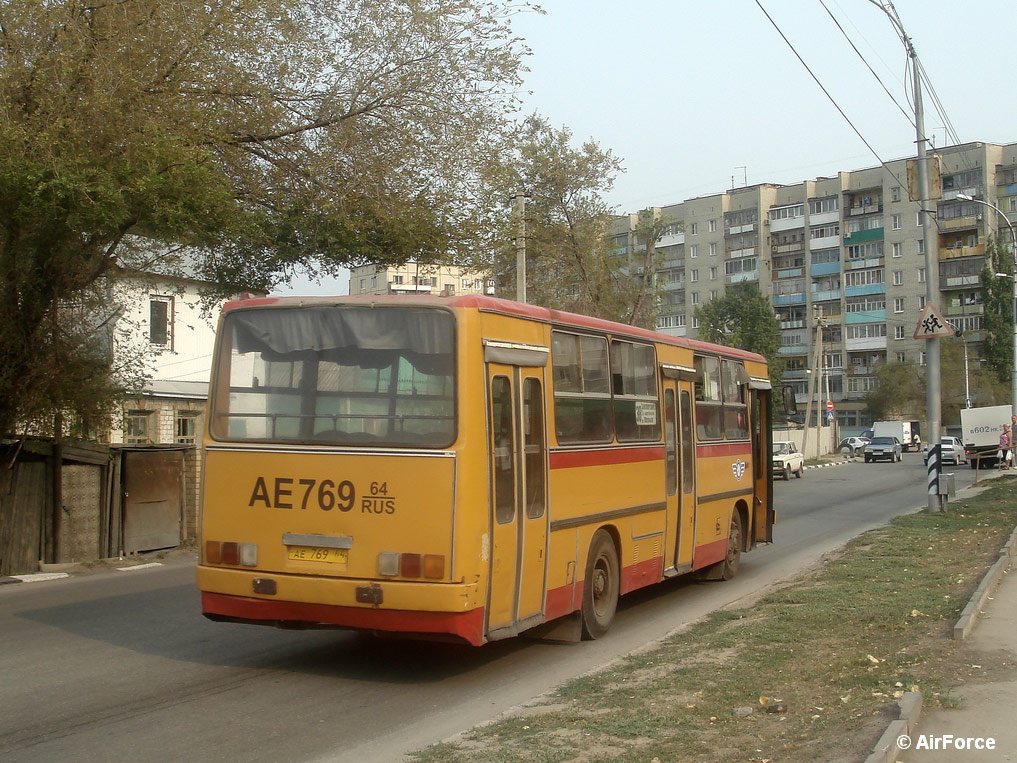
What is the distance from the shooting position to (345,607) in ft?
25.8

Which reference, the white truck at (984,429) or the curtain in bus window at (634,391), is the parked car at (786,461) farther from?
the curtain in bus window at (634,391)

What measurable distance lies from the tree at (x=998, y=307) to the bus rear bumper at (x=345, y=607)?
76.1 meters

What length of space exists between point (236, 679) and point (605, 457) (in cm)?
390

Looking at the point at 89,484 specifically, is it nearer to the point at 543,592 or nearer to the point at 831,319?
the point at 543,592

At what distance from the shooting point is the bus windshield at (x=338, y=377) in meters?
7.93

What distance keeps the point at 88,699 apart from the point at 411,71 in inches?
450

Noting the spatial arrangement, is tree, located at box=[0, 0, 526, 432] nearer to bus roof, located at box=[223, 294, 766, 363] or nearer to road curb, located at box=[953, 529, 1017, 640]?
bus roof, located at box=[223, 294, 766, 363]

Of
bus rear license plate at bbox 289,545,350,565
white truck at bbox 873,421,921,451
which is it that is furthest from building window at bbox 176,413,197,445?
white truck at bbox 873,421,921,451

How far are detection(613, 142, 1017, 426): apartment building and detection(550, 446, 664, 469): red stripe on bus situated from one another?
241 ft

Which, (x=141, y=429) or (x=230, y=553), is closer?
(x=230, y=553)

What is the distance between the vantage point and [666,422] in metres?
11.8

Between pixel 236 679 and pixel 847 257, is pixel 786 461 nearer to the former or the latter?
pixel 236 679

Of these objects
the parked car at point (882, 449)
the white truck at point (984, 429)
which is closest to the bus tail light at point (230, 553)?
the white truck at point (984, 429)

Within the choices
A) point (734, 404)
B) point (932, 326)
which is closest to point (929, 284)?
point (932, 326)
